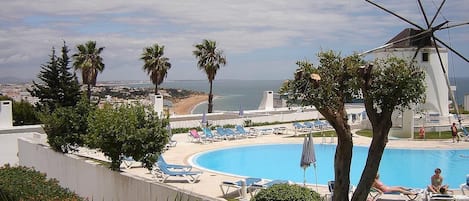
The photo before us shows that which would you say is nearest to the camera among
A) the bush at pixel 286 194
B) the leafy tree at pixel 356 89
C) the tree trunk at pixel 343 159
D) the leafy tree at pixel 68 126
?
the leafy tree at pixel 356 89

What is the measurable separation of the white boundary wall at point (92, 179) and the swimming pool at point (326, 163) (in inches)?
191

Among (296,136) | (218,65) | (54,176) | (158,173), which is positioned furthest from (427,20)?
(218,65)

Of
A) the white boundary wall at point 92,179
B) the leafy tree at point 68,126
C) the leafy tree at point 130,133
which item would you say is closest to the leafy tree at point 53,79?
the white boundary wall at point 92,179

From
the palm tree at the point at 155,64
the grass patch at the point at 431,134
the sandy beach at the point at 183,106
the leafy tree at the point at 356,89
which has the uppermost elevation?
the palm tree at the point at 155,64

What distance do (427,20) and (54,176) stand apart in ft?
41.2

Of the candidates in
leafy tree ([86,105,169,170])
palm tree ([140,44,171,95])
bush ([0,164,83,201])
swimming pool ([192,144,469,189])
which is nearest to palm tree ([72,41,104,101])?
palm tree ([140,44,171,95])

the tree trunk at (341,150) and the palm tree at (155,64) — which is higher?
the palm tree at (155,64)

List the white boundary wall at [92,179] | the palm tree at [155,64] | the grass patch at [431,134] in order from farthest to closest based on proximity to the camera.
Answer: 1. the palm tree at [155,64]
2. the grass patch at [431,134]
3. the white boundary wall at [92,179]

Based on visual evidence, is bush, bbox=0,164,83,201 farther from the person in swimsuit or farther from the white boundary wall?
the person in swimsuit

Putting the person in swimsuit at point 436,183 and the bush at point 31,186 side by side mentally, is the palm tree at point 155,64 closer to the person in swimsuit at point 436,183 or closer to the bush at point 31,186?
the bush at point 31,186

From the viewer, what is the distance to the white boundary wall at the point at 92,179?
11367mm

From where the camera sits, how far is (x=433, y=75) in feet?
104

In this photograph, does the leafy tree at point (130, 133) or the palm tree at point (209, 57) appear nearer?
the leafy tree at point (130, 133)

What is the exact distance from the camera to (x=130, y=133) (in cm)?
1296
